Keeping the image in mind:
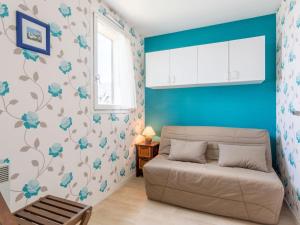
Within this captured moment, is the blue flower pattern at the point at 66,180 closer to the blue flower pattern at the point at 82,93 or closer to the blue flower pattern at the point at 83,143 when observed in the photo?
the blue flower pattern at the point at 83,143

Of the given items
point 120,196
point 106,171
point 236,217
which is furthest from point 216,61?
point 120,196

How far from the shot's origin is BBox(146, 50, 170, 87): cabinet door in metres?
2.78

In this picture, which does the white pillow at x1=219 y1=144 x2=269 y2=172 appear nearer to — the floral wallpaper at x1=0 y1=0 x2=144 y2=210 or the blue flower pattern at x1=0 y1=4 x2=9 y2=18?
the floral wallpaper at x1=0 y1=0 x2=144 y2=210

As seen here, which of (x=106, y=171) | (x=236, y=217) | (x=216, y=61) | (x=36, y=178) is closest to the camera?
(x=36, y=178)

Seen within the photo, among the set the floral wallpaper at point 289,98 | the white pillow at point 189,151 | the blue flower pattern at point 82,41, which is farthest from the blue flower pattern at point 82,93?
the floral wallpaper at point 289,98

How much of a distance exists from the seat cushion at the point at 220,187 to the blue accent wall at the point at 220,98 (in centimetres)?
85

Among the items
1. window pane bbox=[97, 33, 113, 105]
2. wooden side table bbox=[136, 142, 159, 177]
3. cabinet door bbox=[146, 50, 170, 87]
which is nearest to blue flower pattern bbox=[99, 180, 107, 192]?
wooden side table bbox=[136, 142, 159, 177]

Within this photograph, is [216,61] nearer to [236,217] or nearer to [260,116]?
[260,116]

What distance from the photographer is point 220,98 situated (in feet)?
9.18

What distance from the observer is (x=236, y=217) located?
1.88 meters

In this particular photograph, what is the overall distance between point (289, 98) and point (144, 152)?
2.08 m

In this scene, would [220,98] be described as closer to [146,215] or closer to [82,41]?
[146,215]

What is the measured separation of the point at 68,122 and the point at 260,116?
258cm

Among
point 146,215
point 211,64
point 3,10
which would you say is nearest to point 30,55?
point 3,10
